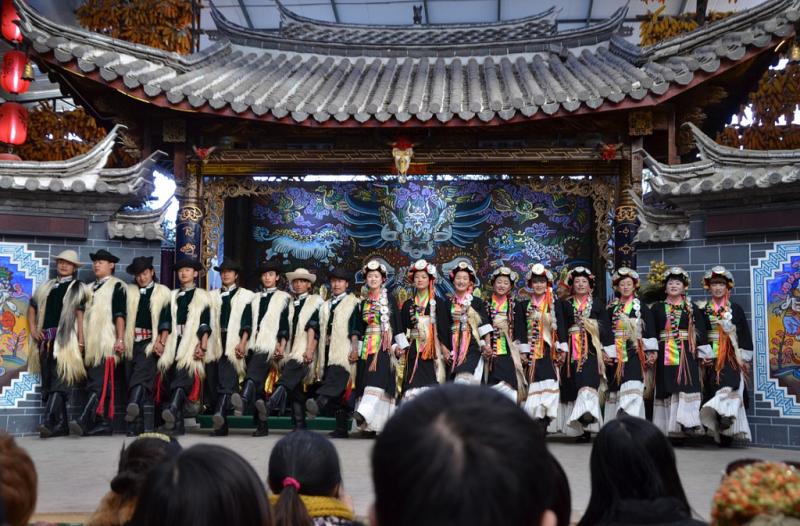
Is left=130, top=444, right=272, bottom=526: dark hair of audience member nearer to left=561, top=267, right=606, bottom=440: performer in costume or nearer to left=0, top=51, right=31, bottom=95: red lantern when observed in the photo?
left=561, top=267, right=606, bottom=440: performer in costume

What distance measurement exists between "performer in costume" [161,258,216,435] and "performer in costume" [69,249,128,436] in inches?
20.7

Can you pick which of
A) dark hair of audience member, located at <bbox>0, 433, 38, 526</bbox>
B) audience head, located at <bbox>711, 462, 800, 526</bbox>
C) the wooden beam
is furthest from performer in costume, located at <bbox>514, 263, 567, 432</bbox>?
the wooden beam

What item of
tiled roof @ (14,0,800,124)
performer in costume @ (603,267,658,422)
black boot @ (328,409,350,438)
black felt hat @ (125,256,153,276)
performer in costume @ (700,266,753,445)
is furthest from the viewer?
tiled roof @ (14,0,800,124)

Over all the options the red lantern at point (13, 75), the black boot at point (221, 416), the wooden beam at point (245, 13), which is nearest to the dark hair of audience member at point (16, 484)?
the black boot at point (221, 416)

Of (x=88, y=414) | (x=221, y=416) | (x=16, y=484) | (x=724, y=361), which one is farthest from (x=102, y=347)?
(x=16, y=484)

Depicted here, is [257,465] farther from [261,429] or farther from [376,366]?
[376,366]

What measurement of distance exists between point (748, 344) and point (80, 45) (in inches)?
318

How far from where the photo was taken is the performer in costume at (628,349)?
882cm

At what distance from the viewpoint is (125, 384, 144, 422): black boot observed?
899cm

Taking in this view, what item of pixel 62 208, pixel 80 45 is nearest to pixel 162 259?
pixel 62 208

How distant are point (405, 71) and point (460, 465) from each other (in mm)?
11865

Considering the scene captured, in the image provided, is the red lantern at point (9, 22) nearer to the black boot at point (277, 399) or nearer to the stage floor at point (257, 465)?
the stage floor at point (257, 465)

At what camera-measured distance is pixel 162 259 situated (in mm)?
10906

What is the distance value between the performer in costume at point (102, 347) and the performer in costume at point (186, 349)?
527mm
